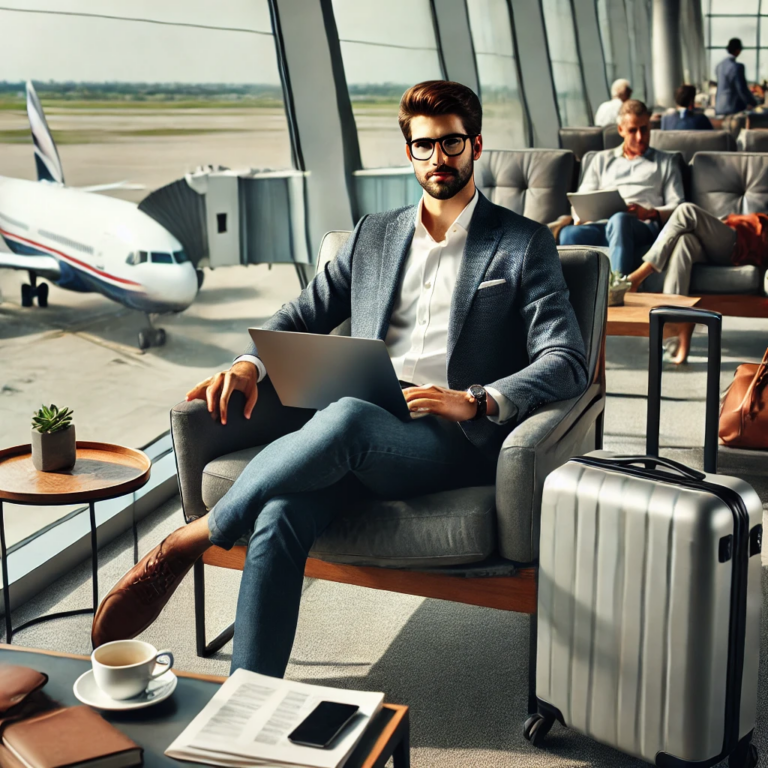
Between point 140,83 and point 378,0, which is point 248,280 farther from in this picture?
point 378,0

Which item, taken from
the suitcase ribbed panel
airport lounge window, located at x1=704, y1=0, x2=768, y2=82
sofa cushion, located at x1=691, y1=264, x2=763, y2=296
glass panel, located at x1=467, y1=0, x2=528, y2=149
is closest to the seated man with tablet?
sofa cushion, located at x1=691, y1=264, x2=763, y2=296

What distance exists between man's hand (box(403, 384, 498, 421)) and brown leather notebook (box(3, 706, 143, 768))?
2.95 feet

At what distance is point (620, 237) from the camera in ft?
15.3

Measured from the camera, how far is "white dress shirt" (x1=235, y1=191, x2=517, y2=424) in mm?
2215

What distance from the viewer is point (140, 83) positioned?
10.2 ft

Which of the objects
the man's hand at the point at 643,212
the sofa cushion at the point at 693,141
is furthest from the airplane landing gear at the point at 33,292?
the sofa cushion at the point at 693,141

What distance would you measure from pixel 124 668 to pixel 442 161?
1.31 meters

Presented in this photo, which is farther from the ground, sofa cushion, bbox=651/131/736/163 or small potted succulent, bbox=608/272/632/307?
sofa cushion, bbox=651/131/736/163

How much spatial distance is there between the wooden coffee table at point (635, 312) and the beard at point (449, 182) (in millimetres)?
1309

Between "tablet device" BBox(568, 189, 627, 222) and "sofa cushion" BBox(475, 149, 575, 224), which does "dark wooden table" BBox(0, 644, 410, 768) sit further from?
"sofa cushion" BBox(475, 149, 575, 224)

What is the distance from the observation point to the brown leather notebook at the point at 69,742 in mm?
1204

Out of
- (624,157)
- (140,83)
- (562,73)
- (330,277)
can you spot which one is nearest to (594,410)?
(330,277)

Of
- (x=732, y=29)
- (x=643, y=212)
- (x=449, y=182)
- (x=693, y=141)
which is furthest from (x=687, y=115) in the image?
(x=732, y=29)

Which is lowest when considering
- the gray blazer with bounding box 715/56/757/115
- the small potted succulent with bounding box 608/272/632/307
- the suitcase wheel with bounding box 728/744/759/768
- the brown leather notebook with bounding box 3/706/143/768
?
the suitcase wheel with bounding box 728/744/759/768
